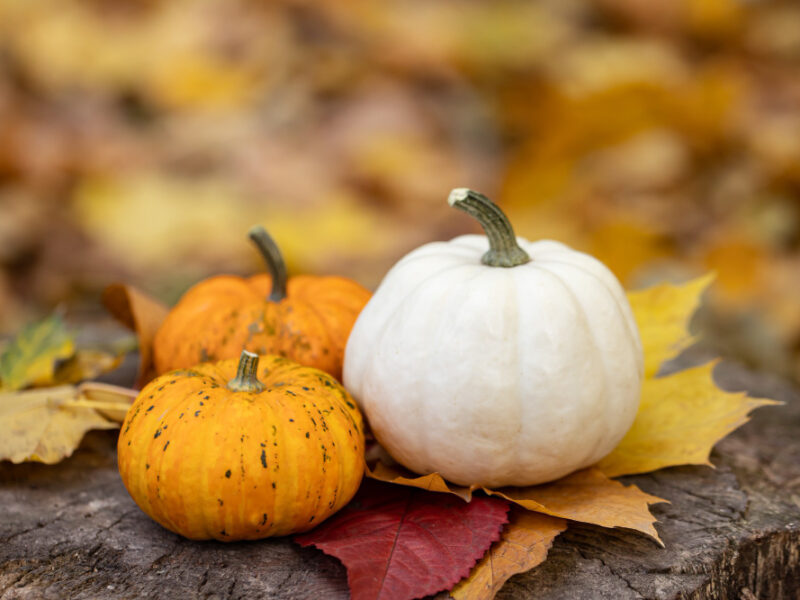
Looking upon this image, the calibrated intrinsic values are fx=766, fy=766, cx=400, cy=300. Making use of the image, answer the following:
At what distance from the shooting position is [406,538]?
1239mm

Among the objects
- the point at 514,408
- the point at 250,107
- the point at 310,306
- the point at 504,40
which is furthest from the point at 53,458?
the point at 504,40

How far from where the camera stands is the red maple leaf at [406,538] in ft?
3.71

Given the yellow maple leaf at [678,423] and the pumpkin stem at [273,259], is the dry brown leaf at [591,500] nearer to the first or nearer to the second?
the yellow maple leaf at [678,423]

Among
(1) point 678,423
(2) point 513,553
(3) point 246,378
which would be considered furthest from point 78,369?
(1) point 678,423

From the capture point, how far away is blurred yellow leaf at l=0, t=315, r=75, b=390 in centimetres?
175

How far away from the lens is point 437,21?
368cm

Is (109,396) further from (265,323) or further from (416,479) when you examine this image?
(416,479)

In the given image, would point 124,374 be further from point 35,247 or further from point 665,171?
point 665,171

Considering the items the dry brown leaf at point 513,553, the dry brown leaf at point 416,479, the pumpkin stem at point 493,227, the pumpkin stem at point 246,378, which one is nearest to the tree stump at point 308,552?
the dry brown leaf at point 513,553

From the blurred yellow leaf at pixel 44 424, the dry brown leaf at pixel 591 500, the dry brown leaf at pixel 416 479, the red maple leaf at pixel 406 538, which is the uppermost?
the dry brown leaf at pixel 591 500

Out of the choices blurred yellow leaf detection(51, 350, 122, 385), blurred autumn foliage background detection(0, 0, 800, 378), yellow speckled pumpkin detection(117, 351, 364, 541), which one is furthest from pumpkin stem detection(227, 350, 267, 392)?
blurred autumn foliage background detection(0, 0, 800, 378)

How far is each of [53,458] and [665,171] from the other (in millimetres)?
3137

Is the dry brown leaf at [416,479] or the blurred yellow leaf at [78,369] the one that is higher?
the dry brown leaf at [416,479]

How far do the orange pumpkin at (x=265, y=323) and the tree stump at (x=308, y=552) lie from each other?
30 cm
